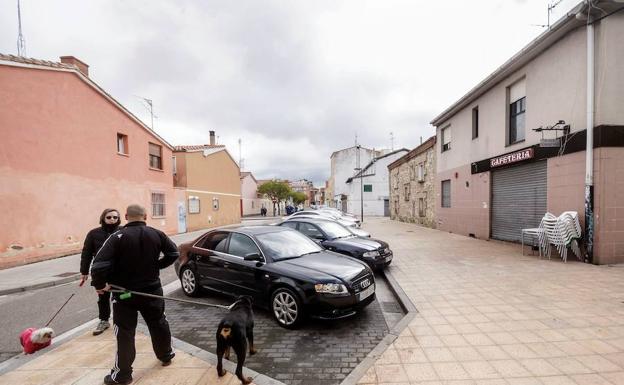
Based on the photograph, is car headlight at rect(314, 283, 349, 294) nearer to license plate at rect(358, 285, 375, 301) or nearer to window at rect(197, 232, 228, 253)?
license plate at rect(358, 285, 375, 301)

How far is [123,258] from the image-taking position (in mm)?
2973

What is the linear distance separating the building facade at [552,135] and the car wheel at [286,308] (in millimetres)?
8020

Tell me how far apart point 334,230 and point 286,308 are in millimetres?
4517

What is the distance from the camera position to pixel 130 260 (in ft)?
9.82

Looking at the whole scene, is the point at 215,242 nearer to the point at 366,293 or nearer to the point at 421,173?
the point at 366,293

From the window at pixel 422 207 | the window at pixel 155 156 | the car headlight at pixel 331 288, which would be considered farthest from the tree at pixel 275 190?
the car headlight at pixel 331 288

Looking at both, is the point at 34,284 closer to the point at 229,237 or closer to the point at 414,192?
the point at 229,237

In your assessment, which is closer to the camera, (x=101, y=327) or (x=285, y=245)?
(x=101, y=327)

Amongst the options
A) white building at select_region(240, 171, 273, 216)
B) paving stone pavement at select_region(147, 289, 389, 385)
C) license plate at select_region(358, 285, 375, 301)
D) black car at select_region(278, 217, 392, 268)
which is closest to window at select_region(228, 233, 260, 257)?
paving stone pavement at select_region(147, 289, 389, 385)

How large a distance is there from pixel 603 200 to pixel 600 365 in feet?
20.6

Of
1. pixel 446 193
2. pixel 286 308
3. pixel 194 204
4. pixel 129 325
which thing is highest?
pixel 446 193

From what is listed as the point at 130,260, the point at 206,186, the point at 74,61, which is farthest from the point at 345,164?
the point at 130,260

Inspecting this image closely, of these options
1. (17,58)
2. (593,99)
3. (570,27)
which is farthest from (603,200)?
(17,58)

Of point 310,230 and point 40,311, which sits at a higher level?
point 310,230
